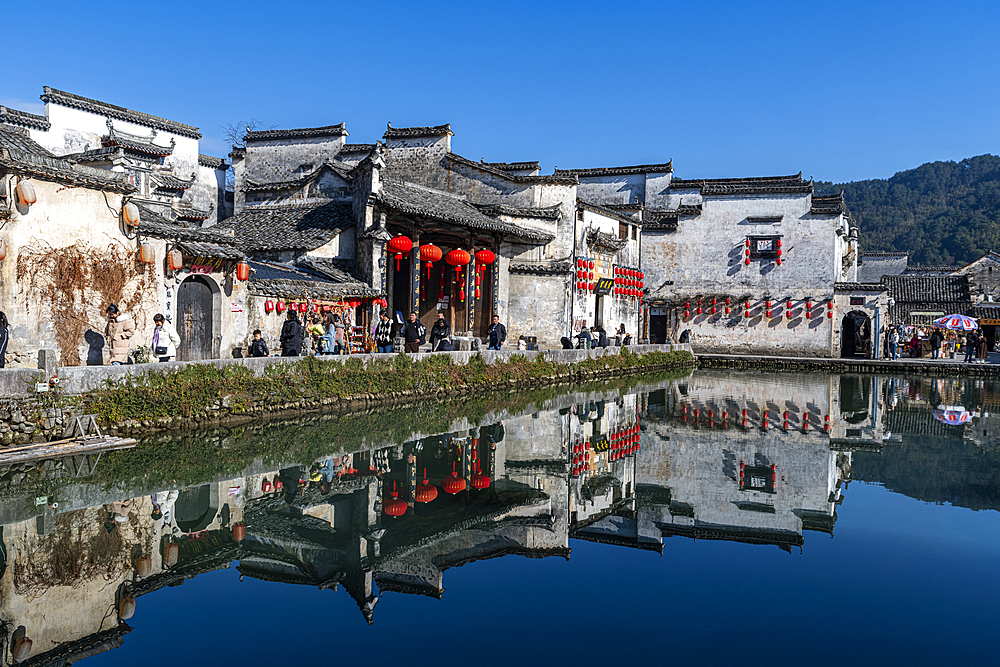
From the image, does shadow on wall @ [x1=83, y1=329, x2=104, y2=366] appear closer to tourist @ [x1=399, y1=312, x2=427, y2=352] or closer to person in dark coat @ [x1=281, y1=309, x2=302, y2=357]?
person in dark coat @ [x1=281, y1=309, x2=302, y2=357]

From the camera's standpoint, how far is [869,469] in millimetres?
9727

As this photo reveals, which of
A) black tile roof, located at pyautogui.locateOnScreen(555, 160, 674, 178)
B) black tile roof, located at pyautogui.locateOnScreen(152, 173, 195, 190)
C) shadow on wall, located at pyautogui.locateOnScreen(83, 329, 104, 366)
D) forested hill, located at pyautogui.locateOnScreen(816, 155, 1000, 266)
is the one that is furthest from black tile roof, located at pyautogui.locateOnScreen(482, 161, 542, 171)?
forested hill, located at pyautogui.locateOnScreen(816, 155, 1000, 266)

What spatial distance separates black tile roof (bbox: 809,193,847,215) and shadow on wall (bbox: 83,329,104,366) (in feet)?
84.0

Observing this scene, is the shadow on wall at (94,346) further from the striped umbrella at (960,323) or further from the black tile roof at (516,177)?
the striped umbrella at (960,323)

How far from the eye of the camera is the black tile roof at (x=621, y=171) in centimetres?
3250

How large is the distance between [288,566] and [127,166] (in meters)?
24.2

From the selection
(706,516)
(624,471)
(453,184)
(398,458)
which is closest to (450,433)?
(398,458)

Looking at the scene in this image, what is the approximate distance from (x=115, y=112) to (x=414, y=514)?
27.2 m

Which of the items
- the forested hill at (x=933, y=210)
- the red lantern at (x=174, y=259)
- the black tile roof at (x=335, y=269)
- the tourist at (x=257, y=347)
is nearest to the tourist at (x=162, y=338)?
the red lantern at (x=174, y=259)

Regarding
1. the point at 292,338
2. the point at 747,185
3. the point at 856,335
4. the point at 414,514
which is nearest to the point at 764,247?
the point at 747,185

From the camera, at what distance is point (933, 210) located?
76812 millimetres

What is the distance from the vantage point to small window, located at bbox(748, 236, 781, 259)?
2917 centimetres

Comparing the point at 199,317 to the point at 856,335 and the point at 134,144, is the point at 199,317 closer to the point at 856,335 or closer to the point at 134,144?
the point at 134,144

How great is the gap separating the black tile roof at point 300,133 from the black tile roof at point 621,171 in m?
9.71
